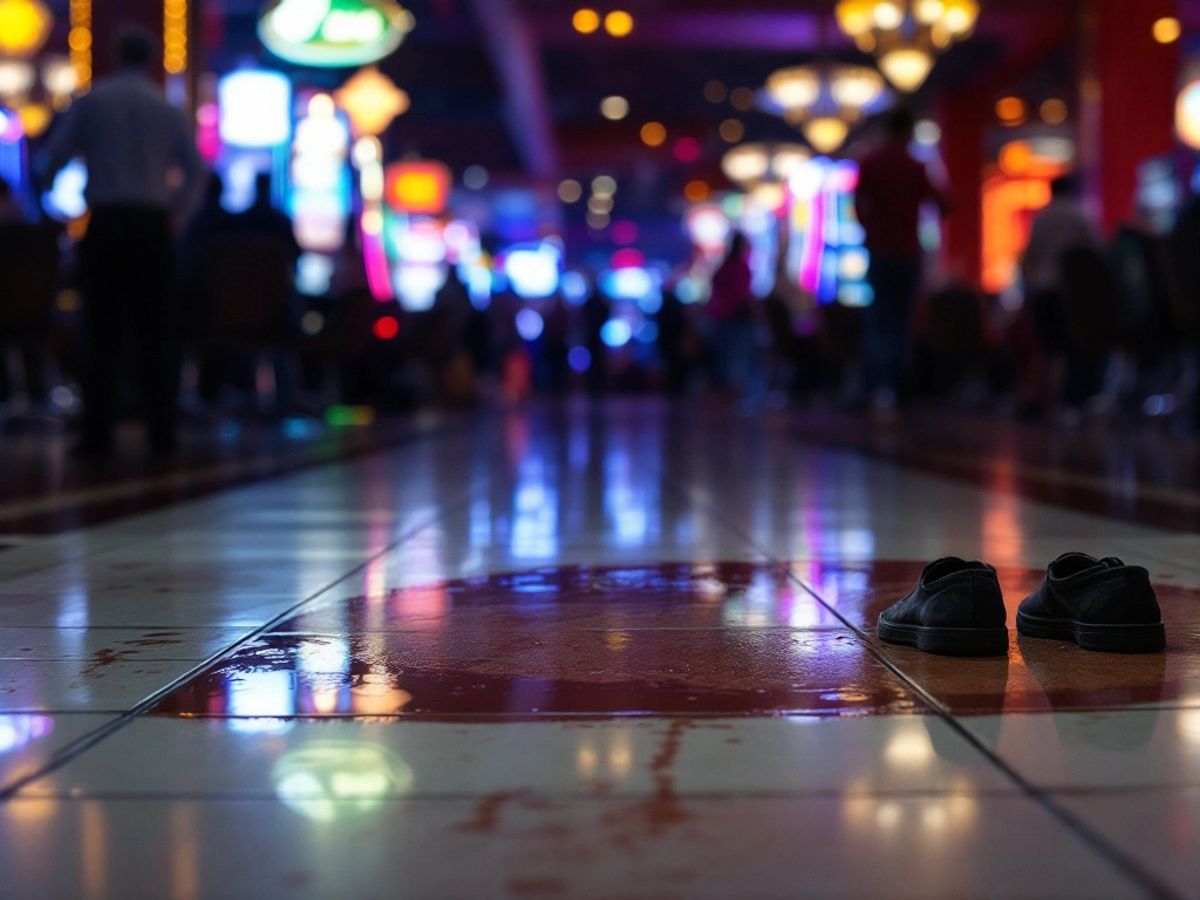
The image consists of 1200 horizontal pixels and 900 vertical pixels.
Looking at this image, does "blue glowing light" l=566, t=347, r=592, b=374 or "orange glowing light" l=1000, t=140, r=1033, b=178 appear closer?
"orange glowing light" l=1000, t=140, r=1033, b=178

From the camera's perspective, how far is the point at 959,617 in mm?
1753

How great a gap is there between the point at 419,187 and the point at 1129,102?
10.3m

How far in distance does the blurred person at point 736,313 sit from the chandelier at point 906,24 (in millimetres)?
2472

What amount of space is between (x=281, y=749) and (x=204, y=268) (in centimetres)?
702

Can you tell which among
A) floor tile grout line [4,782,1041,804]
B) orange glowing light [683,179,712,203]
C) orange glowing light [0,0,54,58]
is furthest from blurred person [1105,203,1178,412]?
orange glowing light [683,179,712,203]

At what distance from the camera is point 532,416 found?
12734mm

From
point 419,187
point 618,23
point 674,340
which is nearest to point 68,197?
point 618,23

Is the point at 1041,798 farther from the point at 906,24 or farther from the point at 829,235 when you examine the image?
the point at 829,235

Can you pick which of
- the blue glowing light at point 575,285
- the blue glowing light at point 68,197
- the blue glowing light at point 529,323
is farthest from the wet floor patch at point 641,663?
the blue glowing light at point 575,285

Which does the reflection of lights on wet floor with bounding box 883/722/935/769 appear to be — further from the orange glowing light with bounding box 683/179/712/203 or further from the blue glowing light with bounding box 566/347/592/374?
the orange glowing light with bounding box 683/179/712/203

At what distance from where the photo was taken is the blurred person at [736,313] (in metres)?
13.9

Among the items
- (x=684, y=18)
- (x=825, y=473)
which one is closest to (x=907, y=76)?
(x=684, y=18)

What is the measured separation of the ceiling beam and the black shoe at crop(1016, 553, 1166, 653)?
14.3 meters

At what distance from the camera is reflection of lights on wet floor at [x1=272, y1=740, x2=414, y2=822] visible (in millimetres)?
1139
